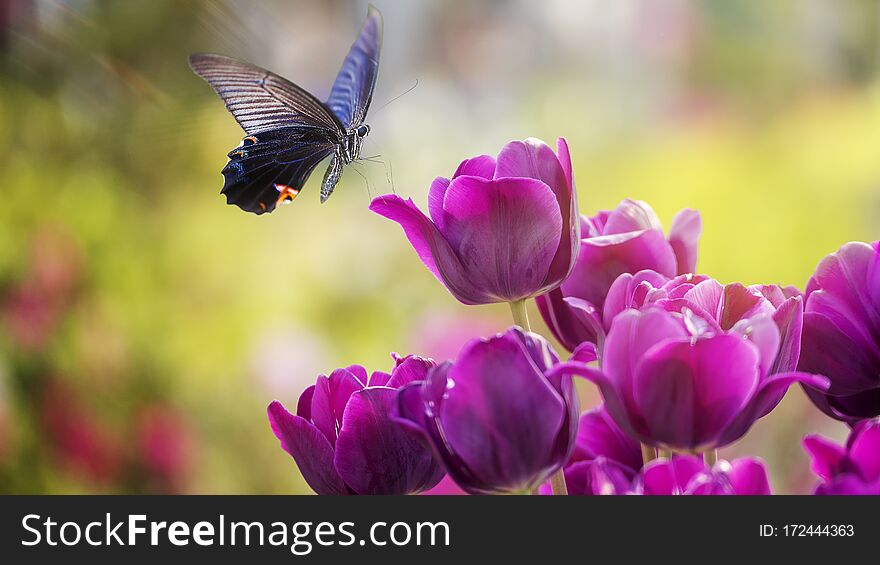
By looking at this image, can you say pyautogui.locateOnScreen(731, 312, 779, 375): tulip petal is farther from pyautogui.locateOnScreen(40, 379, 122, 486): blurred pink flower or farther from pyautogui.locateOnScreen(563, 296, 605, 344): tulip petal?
pyautogui.locateOnScreen(40, 379, 122, 486): blurred pink flower

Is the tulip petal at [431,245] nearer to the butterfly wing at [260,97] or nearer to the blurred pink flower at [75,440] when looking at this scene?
the butterfly wing at [260,97]

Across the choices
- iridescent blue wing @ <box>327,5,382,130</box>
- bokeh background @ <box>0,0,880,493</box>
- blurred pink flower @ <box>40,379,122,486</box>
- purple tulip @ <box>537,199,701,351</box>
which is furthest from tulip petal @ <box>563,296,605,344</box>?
blurred pink flower @ <box>40,379,122,486</box>

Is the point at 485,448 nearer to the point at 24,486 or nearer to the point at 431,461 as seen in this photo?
the point at 431,461

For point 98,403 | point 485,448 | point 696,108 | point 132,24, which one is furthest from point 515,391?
point 696,108

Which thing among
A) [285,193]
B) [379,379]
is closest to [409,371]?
[379,379]

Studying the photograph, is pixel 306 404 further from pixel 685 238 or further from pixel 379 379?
pixel 685 238
